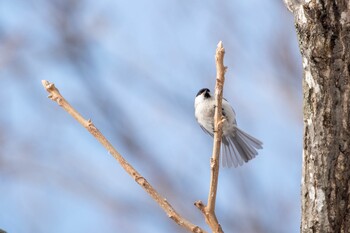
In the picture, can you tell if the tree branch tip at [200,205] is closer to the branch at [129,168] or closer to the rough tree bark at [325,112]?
the branch at [129,168]

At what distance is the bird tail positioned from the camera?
2.83 meters

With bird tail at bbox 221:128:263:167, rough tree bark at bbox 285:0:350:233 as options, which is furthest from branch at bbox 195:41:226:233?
bird tail at bbox 221:128:263:167

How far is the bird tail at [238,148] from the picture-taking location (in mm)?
2831

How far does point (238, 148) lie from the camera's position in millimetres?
2912

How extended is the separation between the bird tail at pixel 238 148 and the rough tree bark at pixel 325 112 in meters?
1.44

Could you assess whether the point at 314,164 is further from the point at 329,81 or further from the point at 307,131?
the point at 329,81

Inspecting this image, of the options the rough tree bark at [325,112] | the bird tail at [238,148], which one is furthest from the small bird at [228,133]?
the rough tree bark at [325,112]

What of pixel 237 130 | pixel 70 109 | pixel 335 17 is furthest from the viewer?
pixel 237 130

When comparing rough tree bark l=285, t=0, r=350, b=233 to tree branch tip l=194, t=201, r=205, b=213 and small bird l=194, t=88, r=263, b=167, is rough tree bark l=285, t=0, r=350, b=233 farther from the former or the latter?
small bird l=194, t=88, r=263, b=167

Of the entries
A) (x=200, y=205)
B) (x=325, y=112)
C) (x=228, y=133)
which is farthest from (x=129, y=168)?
(x=228, y=133)

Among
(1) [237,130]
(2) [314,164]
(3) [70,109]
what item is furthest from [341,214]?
(1) [237,130]

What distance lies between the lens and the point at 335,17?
1.22 metres

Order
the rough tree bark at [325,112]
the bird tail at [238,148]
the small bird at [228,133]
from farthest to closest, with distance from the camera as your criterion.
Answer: the bird tail at [238,148]
the small bird at [228,133]
the rough tree bark at [325,112]

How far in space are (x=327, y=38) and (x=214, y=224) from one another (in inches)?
16.5
